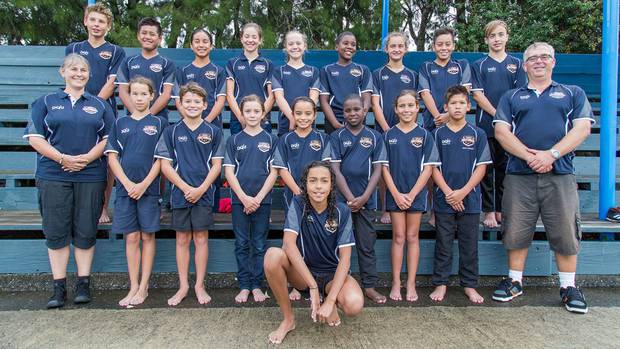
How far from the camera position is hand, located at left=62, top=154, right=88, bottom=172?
358 cm

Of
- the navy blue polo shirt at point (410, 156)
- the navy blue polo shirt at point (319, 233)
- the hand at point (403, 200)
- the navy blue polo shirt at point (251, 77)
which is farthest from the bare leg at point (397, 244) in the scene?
the navy blue polo shirt at point (251, 77)

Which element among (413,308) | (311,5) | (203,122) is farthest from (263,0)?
(413,308)

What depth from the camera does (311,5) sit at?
9461 millimetres

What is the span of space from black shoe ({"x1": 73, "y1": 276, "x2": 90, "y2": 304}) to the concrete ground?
7cm

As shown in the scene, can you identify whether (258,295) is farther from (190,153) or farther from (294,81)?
(294,81)

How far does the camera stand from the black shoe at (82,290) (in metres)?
3.65

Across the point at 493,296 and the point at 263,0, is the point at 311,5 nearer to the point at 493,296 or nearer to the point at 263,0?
the point at 263,0

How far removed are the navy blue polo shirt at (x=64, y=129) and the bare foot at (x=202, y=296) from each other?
1.27m

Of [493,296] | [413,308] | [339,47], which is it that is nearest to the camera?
[413,308]

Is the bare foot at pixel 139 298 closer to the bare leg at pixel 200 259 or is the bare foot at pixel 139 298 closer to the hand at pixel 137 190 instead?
the bare leg at pixel 200 259

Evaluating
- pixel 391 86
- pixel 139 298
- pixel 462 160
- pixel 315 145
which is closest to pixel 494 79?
pixel 391 86

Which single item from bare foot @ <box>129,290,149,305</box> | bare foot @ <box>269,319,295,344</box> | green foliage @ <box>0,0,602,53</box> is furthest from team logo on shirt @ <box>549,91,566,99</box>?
green foliage @ <box>0,0,602,53</box>

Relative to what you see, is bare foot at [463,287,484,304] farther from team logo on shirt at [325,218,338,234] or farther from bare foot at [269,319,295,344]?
bare foot at [269,319,295,344]

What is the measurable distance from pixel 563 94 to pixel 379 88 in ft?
5.63
